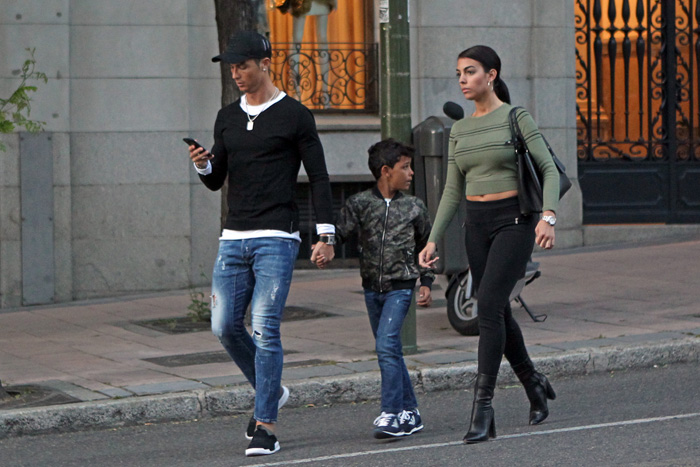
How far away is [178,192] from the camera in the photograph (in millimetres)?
12078

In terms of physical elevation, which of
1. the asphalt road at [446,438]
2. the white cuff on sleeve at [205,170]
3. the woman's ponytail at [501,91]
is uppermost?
the woman's ponytail at [501,91]

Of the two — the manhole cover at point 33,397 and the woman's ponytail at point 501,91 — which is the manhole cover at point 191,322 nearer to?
the manhole cover at point 33,397

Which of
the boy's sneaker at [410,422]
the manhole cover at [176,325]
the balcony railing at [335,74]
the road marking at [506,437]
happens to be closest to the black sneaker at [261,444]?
the road marking at [506,437]

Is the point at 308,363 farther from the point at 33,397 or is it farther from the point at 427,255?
the point at 427,255

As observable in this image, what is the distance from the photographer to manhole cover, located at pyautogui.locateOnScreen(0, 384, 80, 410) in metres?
6.43

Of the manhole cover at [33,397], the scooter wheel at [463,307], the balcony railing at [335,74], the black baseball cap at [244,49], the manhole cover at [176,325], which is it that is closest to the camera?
the black baseball cap at [244,49]

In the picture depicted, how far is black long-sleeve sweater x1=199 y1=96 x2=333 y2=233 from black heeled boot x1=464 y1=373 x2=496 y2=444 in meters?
1.03

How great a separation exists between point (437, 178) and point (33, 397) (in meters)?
3.15

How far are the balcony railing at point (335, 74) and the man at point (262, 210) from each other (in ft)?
24.4

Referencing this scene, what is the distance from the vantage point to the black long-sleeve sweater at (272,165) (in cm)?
538

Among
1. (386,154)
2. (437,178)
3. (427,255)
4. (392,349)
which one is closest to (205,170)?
(386,154)

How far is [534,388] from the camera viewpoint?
5.81 m

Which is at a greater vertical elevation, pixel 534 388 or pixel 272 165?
pixel 272 165

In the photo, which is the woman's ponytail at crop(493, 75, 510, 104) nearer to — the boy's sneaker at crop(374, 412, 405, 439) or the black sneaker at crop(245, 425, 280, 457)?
the boy's sneaker at crop(374, 412, 405, 439)
